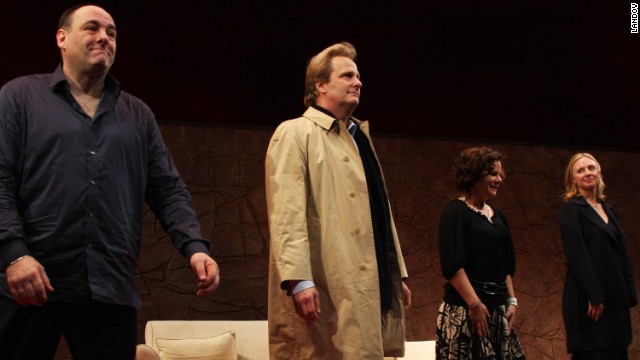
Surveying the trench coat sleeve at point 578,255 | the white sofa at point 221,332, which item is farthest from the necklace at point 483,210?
the white sofa at point 221,332

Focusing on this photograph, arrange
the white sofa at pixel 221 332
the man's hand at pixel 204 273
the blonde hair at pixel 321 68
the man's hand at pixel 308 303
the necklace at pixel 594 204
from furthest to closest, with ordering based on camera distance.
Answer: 1. the white sofa at pixel 221 332
2. the necklace at pixel 594 204
3. the blonde hair at pixel 321 68
4. the man's hand at pixel 308 303
5. the man's hand at pixel 204 273

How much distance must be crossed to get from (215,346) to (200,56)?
7.14 feet

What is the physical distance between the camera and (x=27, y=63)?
18.0ft

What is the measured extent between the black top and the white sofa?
1.58m

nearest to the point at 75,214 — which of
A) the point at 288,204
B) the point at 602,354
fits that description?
the point at 288,204

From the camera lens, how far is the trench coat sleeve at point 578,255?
4707 mm

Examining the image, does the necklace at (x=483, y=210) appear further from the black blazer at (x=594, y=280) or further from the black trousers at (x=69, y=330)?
the black trousers at (x=69, y=330)

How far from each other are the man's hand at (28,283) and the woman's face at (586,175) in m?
3.89

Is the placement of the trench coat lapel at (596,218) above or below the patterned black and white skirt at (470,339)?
above

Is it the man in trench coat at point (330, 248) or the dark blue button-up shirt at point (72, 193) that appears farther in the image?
the man in trench coat at point (330, 248)

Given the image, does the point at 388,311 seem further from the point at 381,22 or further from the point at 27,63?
the point at 381,22

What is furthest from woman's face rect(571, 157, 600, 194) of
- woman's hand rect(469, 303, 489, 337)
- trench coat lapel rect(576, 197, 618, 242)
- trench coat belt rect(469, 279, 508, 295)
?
woman's hand rect(469, 303, 489, 337)

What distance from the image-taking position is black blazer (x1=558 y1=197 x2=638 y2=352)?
15.5 ft

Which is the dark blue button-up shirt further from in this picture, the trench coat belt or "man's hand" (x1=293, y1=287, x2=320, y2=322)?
the trench coat belt
